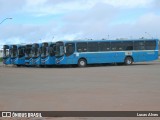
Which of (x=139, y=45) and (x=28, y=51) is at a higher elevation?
(x=139, y=45)

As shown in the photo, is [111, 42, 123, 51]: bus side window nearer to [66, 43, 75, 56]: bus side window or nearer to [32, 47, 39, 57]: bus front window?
[66, 43, 75, 56]: bus side window

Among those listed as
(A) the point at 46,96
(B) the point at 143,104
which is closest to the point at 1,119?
(B) the point at 143,104

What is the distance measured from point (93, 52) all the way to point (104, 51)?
48.9 inches

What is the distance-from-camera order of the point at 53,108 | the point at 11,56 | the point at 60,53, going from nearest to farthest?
the point at 53,108 < the point at 60,53 < the point at 11,56

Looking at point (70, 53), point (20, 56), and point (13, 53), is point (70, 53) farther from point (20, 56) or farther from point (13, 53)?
point (13, 53)

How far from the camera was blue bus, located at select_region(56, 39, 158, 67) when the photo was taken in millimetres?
43469

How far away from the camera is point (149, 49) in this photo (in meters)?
45.5

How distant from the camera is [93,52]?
145 feet

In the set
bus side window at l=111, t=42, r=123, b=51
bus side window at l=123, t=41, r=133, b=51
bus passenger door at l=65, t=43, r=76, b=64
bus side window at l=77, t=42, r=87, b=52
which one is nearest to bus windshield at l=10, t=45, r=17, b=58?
bus passenger door at l=65, t=43, r=76, b=64

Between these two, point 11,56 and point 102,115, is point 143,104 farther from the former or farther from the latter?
point 11,56

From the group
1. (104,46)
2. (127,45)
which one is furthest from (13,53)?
(127,45)

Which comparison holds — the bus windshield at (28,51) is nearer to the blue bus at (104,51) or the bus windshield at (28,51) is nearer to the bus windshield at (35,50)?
the bus windshield at (35,50)

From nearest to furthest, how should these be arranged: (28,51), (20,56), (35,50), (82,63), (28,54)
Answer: (82,63) → (35,50) → (28,54) → (28,51) → (20,56)

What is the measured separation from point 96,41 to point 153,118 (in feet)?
116
